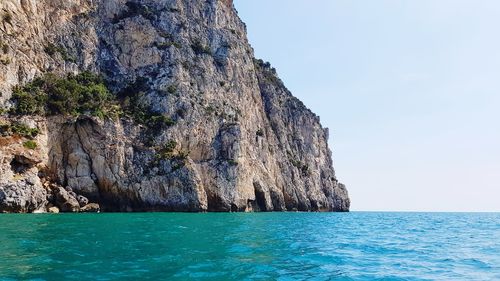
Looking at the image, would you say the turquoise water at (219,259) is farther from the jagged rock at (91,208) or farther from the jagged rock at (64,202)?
the jagged rock at (91,208)

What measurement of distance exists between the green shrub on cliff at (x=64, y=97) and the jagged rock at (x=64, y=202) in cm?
1139

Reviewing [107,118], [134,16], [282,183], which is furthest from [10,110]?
[282,183]

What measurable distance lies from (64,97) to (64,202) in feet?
53.3

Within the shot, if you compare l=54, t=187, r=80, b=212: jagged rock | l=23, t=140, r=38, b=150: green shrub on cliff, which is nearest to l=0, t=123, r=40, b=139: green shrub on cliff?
l=23, t=140, r=38, b=150: green shrub on cliff

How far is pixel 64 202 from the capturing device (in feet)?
168

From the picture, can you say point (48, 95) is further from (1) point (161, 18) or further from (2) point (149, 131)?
(1) point (161, 18)

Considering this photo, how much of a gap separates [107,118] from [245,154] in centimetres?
2679

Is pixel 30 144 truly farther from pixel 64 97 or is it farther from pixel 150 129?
pixel 150 129

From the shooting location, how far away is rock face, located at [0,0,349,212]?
5522 cm

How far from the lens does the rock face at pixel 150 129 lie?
55219 mm

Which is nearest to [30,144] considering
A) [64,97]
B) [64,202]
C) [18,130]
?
[18,130]

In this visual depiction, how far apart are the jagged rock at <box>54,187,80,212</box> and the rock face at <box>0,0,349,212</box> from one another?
13 cm

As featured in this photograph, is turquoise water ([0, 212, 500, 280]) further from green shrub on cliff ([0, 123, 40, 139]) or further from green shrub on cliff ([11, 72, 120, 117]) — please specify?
green shrub on cliff ([11, 72, 120, 117])

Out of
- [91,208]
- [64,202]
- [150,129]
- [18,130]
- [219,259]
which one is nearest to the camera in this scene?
[219,259]
